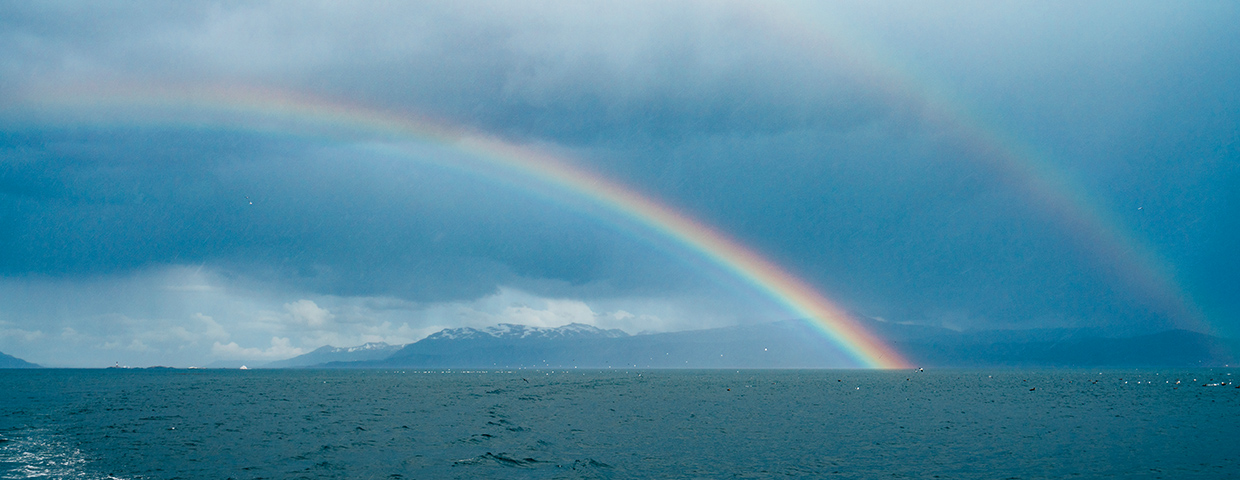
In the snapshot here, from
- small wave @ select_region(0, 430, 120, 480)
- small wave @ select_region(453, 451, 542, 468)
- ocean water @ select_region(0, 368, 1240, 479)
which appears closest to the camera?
small wave @ select_region(0, 430, 120, 480)

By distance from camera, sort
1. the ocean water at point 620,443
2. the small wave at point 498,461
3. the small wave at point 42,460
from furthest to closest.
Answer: the small wave at point 498,461 < the ocean water at point 620,443 < the small wave at point 42,460

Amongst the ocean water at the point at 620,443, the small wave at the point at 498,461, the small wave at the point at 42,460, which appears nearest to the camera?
the small wave at the point at 42,460

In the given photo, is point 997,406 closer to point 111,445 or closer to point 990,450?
point 990,450

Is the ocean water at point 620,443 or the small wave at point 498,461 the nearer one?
the ocean water at point 620,443

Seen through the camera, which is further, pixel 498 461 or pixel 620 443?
pixel 620 443

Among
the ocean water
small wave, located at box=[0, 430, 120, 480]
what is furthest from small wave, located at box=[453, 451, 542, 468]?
small wave, located at box=[0, 430, 120, 480]

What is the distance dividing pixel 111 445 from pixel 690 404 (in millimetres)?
75366

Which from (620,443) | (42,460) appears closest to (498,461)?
(620,443)

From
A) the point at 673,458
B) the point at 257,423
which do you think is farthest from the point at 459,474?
the point at 257,423

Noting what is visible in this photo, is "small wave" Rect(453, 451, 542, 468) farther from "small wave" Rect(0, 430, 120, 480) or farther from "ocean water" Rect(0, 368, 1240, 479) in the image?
"small wave" Rect(0, 430, 120, 480)

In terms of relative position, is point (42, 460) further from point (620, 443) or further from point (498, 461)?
point (620, 443)

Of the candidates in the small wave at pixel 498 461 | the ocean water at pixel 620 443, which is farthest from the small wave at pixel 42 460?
the small wave at pixel 498 461

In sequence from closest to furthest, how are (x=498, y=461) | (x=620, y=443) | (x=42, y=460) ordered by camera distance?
(x=42, y=460) < (x=498, y=461) < (x=620, y=443)

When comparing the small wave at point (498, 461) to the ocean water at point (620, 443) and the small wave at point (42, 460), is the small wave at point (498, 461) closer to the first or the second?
the ocean water at point (620, 443)
